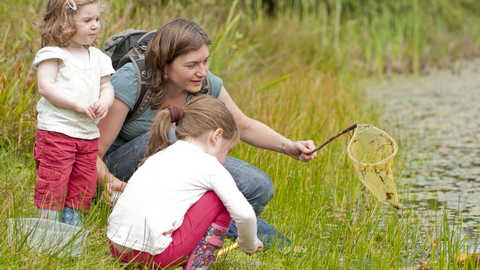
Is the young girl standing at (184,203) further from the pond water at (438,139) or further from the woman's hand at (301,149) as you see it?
the pond water at (438,139)

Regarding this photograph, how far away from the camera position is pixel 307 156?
253 cm

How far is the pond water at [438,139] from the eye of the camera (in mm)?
3303

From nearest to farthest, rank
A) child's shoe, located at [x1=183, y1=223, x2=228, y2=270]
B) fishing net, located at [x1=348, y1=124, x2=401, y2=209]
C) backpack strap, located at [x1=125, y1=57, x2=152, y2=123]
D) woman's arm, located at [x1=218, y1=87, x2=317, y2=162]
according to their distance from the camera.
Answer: child's shoe, located at [x1=183, y1=223, x2=228, y2=270], fishing net, located at [x1=348, y1=124, x2=401, y2=209], backpack strap, located at [x1=125, y1=57, x2=152, y2=123], woman's arm, located at [x1=218, y1=87, x2=317, y2=162]

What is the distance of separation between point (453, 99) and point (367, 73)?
202cm

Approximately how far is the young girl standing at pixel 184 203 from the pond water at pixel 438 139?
1.08 metres

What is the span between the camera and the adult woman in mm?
2459

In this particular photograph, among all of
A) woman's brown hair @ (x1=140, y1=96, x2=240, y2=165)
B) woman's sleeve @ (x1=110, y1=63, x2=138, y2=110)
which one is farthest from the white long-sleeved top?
woman's sleeve @ (x1=110, y1=63, x2=138, y2=110)

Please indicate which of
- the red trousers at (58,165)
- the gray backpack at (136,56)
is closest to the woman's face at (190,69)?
the gray backpack at (136,56)

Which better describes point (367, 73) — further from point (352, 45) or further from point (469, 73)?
point (469, 73)

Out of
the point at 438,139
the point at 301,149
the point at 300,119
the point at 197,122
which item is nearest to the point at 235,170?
the point at 301,149

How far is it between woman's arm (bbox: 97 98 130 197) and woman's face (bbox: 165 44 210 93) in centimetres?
29

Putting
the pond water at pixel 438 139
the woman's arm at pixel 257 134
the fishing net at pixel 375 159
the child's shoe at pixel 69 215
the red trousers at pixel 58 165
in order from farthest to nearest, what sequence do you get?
the pond water at pixel 438 139 → the woman's arm at pixel 257 134 → the child's shoe at pixel 69 215 → the red trousers at pixel 58 165 → the fishing net at pixel 375 159

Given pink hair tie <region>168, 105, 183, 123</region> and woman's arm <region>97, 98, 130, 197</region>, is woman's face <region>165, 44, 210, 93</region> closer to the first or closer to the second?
woman's arm <region>97, 98, 130, 197</region>

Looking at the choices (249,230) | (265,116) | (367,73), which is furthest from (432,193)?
(367,73)
